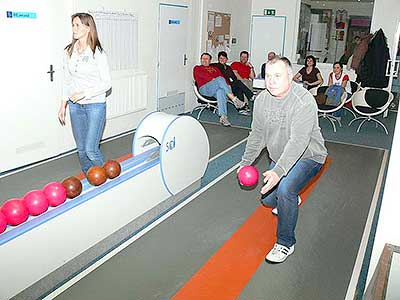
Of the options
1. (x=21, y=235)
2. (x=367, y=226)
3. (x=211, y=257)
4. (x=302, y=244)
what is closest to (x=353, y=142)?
(x=367, y=226)

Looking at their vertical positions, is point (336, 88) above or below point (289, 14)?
below

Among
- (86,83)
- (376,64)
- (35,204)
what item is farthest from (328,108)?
(35,204)

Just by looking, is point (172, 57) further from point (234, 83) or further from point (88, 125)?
point (88, 125)

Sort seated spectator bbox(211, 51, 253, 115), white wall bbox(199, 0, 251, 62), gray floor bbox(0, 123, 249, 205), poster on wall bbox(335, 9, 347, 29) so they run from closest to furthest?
gray floor bbox(0, 123, 249, 205) < seated spectator bbox(211, 51, 253, 115) < white wall bbox(199, 0, 251, 62) < poster on wall bbox(335, 9, 347, 29)

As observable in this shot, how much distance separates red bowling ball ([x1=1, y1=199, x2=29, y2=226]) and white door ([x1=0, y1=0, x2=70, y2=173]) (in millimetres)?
2321

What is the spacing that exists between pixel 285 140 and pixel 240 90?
5.86 meters

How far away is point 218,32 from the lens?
8922 millimetres

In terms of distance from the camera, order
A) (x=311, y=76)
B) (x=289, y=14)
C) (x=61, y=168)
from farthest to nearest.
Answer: (x=289, y=14), (x=311, y=76), (x=61, y=168)

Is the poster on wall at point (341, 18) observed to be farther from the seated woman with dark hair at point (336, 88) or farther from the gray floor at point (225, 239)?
the gray floor at point (225, 239)

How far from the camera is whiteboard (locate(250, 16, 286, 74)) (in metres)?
10.2

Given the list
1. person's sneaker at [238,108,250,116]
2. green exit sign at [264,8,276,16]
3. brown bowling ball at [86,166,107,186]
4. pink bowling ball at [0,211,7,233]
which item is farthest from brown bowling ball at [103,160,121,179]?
green exit sign at [264,8,276,16]

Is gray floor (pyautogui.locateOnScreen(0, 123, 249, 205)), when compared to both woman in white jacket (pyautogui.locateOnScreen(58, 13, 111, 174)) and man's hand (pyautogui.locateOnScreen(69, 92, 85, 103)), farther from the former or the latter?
man's hand (pyautogui.locateOnScreen(69, 92, 85, 103))

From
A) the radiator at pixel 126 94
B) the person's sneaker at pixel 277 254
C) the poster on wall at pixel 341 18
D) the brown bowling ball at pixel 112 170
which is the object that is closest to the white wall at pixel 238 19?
the poster on wall at pixel 341 18

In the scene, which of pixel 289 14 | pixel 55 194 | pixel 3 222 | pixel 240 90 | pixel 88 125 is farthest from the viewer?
pixel 289 14
